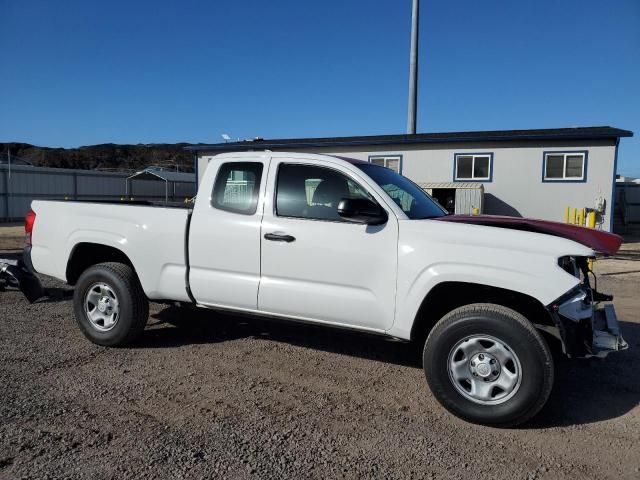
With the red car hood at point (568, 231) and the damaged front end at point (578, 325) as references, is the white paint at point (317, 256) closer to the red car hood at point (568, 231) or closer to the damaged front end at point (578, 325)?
the damaged front end at point (578, 325)

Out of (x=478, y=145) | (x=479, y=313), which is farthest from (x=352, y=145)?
(x=479, y=313)

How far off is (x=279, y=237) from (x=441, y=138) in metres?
16.5

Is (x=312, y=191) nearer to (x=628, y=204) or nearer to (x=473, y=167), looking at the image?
(x=473, y=167)

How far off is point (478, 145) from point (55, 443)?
1853 centimetres

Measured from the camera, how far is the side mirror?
393 cm

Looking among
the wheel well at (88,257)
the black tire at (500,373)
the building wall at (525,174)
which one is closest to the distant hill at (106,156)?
the building wall at (525,174)

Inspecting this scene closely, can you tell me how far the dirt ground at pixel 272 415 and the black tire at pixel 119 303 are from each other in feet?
0.47

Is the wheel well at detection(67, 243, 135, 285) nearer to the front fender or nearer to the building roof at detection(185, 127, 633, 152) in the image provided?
the front fender

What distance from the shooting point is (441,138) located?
19656 mm

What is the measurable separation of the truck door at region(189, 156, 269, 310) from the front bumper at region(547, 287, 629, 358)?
238 cm

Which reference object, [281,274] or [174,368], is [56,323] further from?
[281,274]

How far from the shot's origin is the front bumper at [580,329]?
3.51 meters

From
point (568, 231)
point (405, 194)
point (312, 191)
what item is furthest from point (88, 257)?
point (568, 231)

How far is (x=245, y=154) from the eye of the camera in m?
4.85
